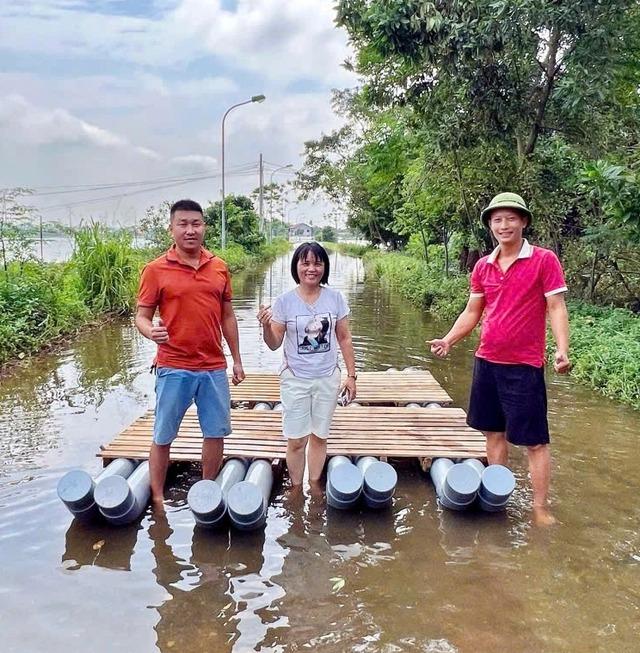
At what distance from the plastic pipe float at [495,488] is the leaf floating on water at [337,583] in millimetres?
1071

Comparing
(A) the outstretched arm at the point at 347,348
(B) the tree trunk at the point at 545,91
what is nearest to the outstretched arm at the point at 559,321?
(A) the outstretched arm at the point at 347,348

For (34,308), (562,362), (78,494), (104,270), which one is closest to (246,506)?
(78,494)

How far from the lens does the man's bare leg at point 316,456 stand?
3.89 metres

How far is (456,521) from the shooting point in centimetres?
357

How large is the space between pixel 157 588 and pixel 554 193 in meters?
8.96

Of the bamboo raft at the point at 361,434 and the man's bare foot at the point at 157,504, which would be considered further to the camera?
the bamboo raft at the point at 361,434

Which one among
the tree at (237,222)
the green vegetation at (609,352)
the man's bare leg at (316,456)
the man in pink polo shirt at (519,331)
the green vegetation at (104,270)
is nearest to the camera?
the man in pink polo shirt at (519,331)

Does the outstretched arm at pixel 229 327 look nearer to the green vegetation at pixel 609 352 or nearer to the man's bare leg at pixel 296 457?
the man's bare leg at pixel 296 457

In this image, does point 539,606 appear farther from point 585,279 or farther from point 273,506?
point 585,279

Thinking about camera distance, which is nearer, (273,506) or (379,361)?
(273,506)

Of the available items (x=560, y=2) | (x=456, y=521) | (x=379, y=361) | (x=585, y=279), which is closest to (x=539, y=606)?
(x=456, y=521)

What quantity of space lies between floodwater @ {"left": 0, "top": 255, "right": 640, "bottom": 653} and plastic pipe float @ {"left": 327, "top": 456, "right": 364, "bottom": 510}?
109mm

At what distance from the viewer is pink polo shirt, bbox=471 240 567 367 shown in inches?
127

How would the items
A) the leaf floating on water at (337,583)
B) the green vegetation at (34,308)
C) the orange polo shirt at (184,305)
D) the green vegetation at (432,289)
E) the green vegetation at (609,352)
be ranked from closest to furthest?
the leaf floating on water at (337,583) < the orange polo shirt at (184,305) < the green vegetation at (609,352) < the green vegetation at (34,308) < the green vegetation at (432,289)
